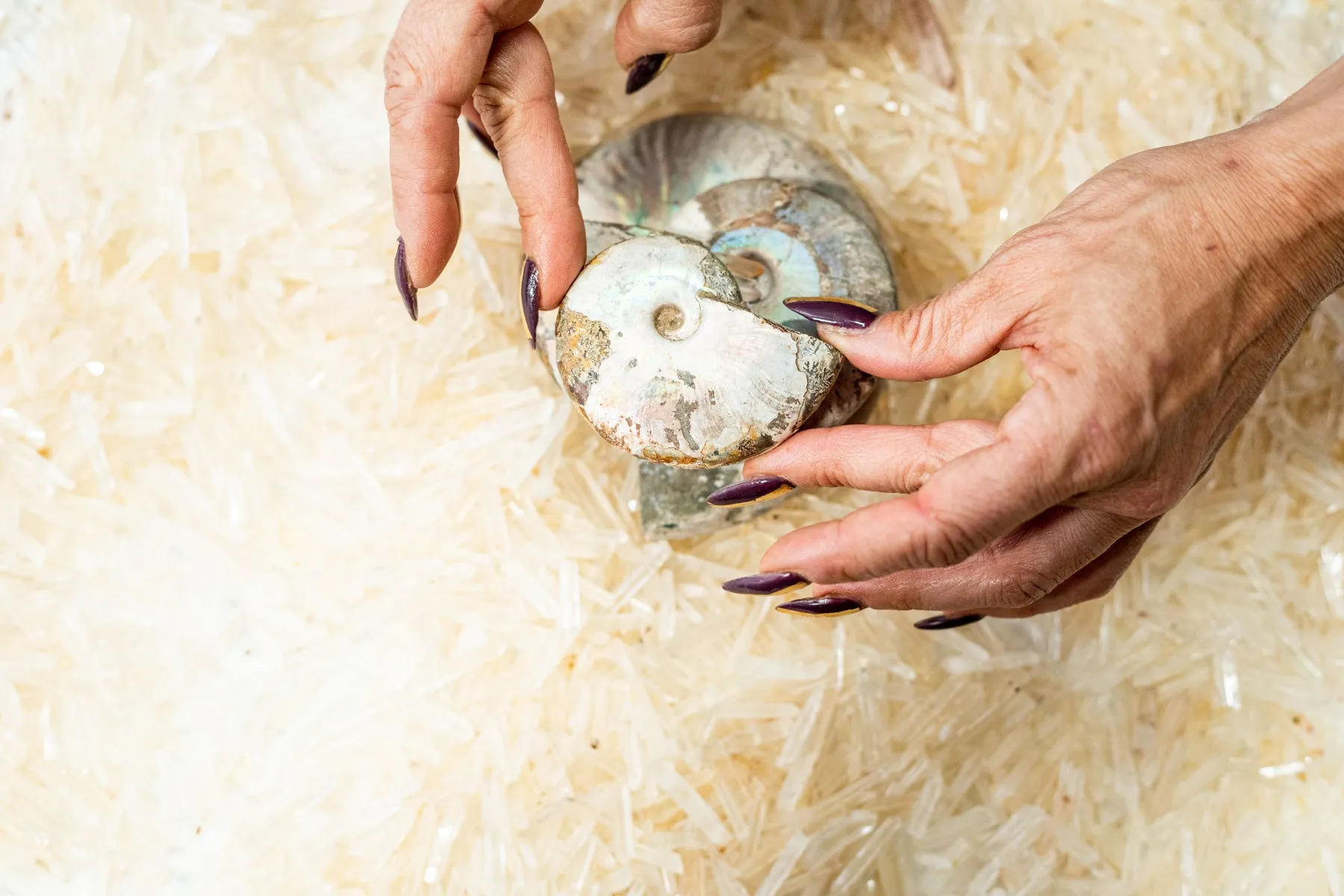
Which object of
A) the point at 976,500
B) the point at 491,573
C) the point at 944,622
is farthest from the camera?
the point at 491,573

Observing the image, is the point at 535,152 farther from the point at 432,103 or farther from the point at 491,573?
the point at 491,573

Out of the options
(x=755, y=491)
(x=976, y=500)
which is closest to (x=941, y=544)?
(x=976, y=500)

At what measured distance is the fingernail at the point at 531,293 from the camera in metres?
1.15

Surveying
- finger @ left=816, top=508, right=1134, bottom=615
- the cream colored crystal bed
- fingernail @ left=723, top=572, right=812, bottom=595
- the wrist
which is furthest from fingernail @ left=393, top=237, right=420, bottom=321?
the wrist

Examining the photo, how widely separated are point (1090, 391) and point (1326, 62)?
1.03 metres

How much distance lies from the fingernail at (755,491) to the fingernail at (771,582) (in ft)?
0.30

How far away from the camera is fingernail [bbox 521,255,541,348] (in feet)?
3.78

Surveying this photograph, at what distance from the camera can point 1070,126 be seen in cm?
154

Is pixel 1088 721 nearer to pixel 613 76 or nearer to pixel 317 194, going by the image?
pixel 613 76

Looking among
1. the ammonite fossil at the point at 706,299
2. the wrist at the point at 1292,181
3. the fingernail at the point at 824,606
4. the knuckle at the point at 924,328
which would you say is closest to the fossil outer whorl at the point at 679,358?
the ammonite fossil at the point at 706,299

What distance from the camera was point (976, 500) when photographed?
91 centimetres

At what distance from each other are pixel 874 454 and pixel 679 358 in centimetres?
24

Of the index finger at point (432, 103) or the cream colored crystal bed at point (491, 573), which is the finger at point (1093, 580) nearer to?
the cream colored crystal bed at point (491, 573)

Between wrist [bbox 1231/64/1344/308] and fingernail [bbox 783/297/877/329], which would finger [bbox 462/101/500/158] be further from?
wrist [bbox 1231/64/1344/308]
